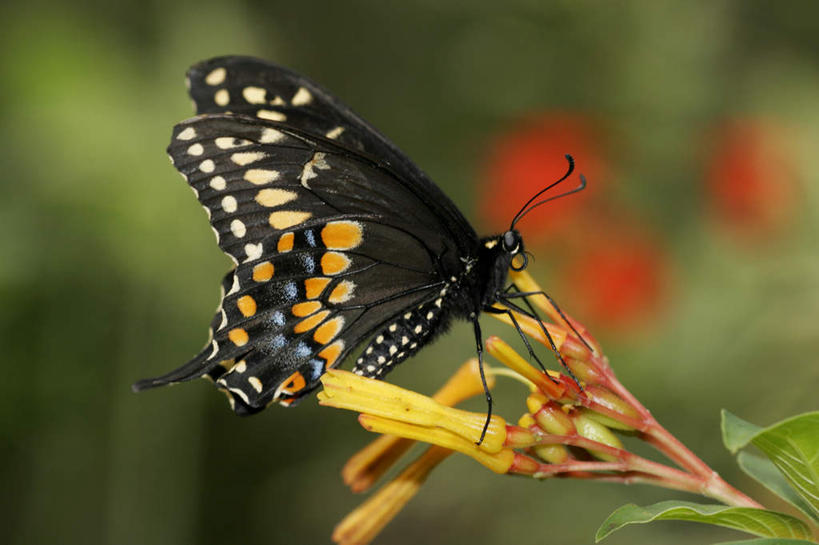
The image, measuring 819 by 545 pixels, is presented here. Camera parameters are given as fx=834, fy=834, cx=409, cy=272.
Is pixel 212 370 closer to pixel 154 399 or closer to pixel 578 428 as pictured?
pixel 578 428

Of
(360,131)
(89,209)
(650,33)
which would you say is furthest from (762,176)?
(89,209)

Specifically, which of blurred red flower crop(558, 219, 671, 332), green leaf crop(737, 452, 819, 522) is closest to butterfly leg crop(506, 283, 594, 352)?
green leaf crop(737, 452, 819, 522)

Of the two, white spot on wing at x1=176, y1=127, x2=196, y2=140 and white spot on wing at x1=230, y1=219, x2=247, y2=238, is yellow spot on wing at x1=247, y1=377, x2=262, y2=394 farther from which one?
white spot on wing at x1=176, y1=127, x2=196, y2=140

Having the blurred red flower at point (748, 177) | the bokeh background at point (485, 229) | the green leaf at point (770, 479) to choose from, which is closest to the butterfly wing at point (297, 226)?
the green leaf at point (770, 479)

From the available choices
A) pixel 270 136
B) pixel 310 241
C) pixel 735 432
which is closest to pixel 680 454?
pixel 735 432

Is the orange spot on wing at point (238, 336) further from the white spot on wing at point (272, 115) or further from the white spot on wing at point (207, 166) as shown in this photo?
the white spot on wing at point (272, 115)

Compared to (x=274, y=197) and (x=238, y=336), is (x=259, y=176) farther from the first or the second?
(x=238, y=336)
